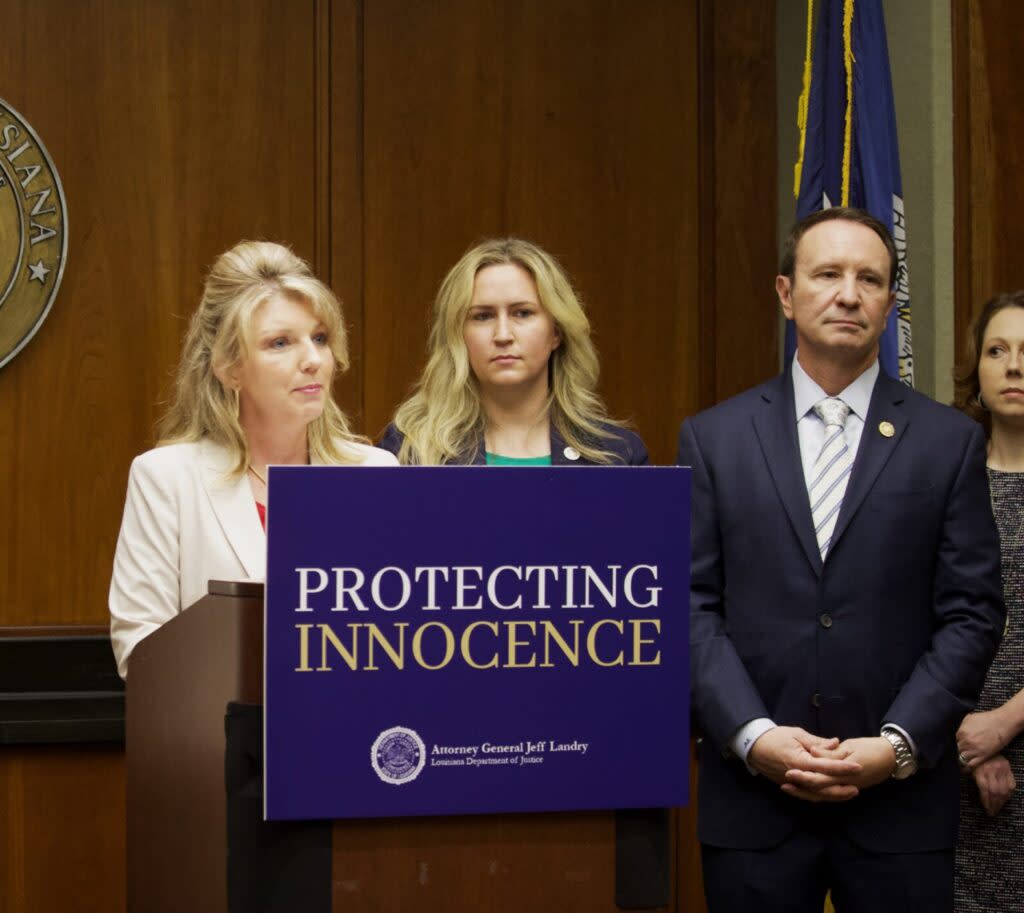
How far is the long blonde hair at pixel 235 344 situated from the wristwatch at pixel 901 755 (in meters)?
0.93

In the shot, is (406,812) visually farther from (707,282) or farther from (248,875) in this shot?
(707,282)

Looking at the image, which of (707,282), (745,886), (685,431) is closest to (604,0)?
(707,282)

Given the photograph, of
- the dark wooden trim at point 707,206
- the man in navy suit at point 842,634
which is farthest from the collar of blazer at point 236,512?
the dark wooden trim at point 707,206

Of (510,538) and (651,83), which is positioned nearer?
(510,538)

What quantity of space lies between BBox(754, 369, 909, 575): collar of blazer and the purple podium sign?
0.91 m

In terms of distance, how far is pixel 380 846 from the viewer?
1.26 meters

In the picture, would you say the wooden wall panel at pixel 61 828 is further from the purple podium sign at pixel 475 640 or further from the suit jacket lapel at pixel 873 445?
the purple podium sign at pixel 475 640

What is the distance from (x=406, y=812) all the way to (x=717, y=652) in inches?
40.5

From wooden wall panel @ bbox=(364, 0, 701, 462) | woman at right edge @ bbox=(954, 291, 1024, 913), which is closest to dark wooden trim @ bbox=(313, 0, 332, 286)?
wooden wall panel @ bbox=(364, 0, 701, 462)

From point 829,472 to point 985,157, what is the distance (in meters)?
1.64

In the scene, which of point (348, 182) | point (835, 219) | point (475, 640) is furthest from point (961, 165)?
point (475, 640)

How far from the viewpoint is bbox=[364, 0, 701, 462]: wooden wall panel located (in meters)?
4.13

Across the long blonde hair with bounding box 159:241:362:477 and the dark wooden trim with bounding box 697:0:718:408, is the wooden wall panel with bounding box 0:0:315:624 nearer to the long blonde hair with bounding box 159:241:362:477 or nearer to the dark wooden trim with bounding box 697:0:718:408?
the dark wooden trim with bounding box 697:0:718:408

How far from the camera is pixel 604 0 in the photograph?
4.27m
